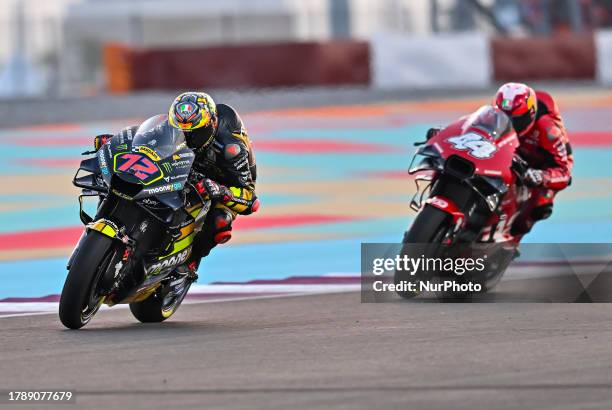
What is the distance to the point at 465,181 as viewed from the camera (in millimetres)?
8312

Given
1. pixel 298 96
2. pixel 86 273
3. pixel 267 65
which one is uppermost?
pixel 86 273

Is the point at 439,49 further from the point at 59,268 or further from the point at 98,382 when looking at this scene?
the point at 98,382

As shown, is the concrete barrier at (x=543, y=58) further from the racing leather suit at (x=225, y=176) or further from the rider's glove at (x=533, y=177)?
the racing leather suit at (x=225, y=176)

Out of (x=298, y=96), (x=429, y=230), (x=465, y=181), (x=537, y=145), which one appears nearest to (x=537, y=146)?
(x=537, y=145)

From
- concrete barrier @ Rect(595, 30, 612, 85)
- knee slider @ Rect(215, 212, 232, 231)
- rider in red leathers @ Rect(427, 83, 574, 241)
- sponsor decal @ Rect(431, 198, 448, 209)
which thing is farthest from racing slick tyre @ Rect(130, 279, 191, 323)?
concrete barrier @ Rect(595, 30, 612, 85)

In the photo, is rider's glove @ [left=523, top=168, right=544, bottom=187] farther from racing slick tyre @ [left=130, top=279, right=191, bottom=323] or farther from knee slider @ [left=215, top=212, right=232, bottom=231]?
racing slick tyre @ [left=130, top=279, right=191, bottom=323]

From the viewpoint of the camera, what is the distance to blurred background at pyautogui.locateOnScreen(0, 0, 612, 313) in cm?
1150

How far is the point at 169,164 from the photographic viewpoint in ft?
23.3

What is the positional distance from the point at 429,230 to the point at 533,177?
3.60 feet

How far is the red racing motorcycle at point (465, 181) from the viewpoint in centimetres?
812

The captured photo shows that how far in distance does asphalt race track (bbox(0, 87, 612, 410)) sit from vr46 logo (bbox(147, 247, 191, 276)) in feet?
1.02

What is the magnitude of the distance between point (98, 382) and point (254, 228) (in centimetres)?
664

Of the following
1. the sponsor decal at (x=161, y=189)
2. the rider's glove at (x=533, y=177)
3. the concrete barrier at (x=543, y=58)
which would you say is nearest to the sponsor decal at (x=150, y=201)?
the sponsor decal at (x=161, y=189)

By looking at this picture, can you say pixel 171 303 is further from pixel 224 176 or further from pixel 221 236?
pixel 224 176
